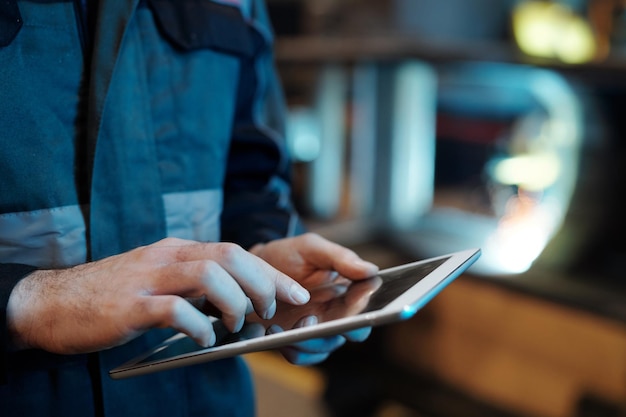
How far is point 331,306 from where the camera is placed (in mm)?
738

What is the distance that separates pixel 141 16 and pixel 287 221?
14.9 inches

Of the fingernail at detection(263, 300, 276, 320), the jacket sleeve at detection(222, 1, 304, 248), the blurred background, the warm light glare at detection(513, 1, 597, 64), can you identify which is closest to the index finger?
the fingernail at detection(263, 300, 276, 320)

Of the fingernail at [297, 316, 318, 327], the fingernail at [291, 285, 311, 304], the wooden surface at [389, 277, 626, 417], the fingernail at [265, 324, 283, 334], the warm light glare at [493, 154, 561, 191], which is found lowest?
the wooden surface at [389, 277, 626, 417]

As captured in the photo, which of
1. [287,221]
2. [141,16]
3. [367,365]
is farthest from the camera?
[367,365]

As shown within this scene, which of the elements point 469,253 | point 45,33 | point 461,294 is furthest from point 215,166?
point 461,294

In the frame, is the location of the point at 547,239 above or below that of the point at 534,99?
below

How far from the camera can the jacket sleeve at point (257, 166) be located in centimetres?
102

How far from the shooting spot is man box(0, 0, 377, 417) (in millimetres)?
647

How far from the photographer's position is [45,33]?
0.78m

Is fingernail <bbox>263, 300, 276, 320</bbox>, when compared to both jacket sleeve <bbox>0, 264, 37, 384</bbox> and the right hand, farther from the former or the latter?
jacket sleeve <bbox>0, 264, 37, 384</bbox>

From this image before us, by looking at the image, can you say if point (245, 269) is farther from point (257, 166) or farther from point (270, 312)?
point (257, 166)

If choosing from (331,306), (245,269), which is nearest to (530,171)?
(331,306)

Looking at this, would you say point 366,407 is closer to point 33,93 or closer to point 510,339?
point 510,339

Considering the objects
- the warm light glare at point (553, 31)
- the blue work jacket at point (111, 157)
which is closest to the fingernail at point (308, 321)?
the blue work jacket at point (111, 157)
